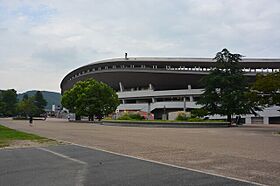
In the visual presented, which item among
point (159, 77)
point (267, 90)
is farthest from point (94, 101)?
point (267, 90)

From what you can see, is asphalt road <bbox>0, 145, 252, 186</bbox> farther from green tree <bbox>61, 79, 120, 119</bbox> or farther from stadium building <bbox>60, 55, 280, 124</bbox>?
stadium building <bbox>60, 55, 280, 124</bbox>

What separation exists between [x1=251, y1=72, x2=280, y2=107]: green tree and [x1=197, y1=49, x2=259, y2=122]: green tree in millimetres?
14041

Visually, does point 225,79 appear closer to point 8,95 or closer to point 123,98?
point 123,98

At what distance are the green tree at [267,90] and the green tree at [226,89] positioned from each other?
14041mm

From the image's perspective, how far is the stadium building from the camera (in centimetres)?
7869

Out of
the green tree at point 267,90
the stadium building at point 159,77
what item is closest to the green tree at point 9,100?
the stadium building at point 159,77

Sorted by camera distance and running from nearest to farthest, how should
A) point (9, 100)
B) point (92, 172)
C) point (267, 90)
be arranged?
point (92, 172), point (267, 90), point (9, 100)

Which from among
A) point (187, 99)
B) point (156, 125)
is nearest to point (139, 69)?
point (187, 99)

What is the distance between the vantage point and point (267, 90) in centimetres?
2675

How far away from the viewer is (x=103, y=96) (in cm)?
5791

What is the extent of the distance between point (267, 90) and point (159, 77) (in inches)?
2318

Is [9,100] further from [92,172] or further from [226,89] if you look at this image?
[92,172]

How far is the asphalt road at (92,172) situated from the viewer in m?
7.40

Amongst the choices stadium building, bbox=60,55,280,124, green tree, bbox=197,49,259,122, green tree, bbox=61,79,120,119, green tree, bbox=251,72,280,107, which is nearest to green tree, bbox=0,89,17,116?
stadium building, bbox=60,55,280,124
